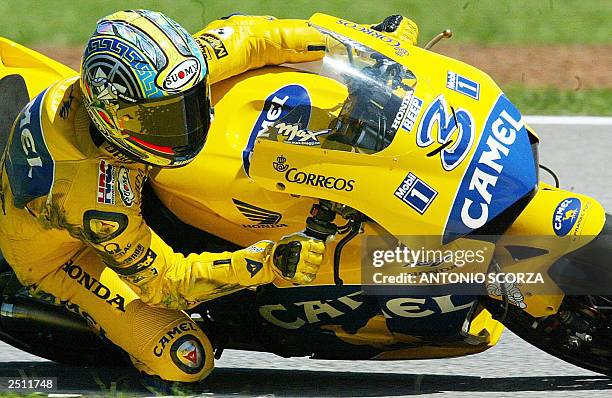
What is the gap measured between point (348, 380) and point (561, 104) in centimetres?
423

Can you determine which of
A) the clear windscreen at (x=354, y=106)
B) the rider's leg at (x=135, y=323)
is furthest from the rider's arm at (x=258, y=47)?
the rider's leg at (x=135, y=323)

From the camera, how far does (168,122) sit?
3992 millimetres

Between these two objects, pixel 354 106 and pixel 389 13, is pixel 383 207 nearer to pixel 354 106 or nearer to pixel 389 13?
pixel 354 106

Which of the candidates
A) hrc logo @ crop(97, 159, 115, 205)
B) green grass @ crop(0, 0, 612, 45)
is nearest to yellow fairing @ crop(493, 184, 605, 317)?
hrc logo @ crop(97, 159, 115, 205)

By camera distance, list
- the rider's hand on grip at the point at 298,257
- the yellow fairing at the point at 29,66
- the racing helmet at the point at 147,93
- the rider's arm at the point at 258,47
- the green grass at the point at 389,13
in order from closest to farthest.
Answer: the racing helmet at the point at 147,93, the rider's hand on grip at the point at 298,257, the rider's arm at the point at 258,47, the yellow fairing at the point at 29,66, the green grass at the point at 389,13

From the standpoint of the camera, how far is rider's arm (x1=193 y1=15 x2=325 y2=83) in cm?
440

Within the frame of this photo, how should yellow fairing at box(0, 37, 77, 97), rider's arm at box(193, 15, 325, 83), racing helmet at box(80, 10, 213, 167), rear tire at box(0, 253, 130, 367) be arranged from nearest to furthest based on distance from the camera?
racing helmet at box(80, 10, 213, 167) < rider's arm at box(193, 15, 325, 83) < rear tire at box(0, 253, 130, 367) < yellow fairing at box(0, 37, 77, 97)

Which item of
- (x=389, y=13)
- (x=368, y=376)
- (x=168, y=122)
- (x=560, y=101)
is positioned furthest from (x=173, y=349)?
(x=389, y=13)

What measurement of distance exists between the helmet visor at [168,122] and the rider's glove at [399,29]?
858mm

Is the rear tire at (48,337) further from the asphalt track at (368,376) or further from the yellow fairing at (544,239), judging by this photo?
the yellow fairing at (544,239)

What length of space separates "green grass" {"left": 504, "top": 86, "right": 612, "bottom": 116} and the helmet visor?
4.60 metres

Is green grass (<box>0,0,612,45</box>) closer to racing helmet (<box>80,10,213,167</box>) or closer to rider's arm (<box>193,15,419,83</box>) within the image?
rider's arm (<box>193,15,419,83</box>)

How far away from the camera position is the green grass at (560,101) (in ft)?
27.2

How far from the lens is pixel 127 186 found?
4160mm
